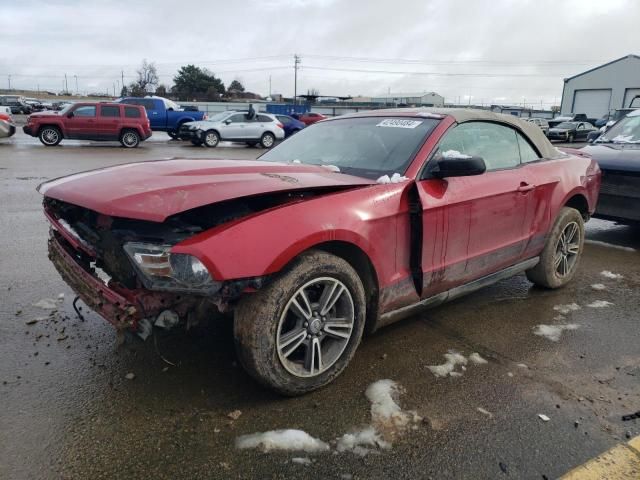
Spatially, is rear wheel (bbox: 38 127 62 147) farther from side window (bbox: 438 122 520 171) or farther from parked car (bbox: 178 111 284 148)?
side window (bbox: 438 122 520 171)

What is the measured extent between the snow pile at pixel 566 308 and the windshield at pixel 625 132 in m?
3.76

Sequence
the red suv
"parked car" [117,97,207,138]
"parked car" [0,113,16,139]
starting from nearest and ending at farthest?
1. "parked car" [0,113,16,139]
2. the red suv
3. "parked car" [117,97,207,138]

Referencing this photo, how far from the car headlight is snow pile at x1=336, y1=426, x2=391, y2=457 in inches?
37.3

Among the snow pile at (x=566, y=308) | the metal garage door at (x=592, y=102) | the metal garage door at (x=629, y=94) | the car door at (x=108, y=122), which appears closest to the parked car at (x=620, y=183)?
the snow pile at (x=566, y=308)

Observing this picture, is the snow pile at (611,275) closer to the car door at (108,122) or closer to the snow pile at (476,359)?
the snow pile at (476,359)

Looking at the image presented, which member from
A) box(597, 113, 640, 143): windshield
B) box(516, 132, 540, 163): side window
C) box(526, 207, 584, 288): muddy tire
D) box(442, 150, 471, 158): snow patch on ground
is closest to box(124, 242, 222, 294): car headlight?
box(442, 150, 471, 158): snow patch on ground

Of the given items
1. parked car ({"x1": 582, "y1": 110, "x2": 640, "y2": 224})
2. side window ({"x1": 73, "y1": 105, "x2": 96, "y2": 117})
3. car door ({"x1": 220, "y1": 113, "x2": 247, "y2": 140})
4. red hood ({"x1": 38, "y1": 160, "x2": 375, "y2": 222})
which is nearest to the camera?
red hood ({"x1": 38, "y1": 160, "x2": 375, "y2": 222})

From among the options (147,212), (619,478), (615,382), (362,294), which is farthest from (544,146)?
(147,212)

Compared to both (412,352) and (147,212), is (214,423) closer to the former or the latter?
(147,212)

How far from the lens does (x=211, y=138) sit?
21156 mm

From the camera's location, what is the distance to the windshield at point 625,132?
696cm

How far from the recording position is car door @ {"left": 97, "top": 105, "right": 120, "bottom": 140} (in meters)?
19.1

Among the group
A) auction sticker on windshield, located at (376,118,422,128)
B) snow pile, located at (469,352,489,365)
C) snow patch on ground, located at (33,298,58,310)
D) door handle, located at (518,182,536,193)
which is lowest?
snow pile, located at (469,352,489,365)

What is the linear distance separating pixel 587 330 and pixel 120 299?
10.8 ft
